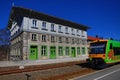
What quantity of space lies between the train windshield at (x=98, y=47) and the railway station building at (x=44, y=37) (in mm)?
14432

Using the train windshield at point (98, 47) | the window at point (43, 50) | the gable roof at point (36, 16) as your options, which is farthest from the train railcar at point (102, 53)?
the gable roof at point (36, 16)

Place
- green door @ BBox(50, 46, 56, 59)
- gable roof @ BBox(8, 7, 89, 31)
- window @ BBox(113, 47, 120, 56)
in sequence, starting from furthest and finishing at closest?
green door @ BBox(50, 46, 56, 59), gable roof @ BBox(8, 7, 89, 31), window @ BBox(113, 47, 120, 56)

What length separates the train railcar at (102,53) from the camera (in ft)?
54.2

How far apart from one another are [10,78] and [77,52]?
31.6 metres

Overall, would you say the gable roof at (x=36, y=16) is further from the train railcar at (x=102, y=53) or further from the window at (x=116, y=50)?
the window at (x=116, y=50)

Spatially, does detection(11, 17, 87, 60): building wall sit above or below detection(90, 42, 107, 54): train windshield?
above

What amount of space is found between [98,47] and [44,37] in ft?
56.0

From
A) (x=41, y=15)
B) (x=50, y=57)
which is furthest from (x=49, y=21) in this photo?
(x=50, y=57)

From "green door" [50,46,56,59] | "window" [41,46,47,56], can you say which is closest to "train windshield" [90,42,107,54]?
"window" [41,46,47,56]

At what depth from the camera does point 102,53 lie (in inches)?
657

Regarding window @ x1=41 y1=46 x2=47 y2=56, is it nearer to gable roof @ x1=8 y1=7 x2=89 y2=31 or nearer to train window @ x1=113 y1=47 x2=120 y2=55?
gable roof @ x1=8 y1=7 x2=89 y2=31

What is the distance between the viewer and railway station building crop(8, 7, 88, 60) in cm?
2986

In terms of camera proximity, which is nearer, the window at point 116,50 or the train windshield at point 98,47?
the train windshield at point 98,47

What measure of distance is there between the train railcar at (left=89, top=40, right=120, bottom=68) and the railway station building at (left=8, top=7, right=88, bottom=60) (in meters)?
14.6
